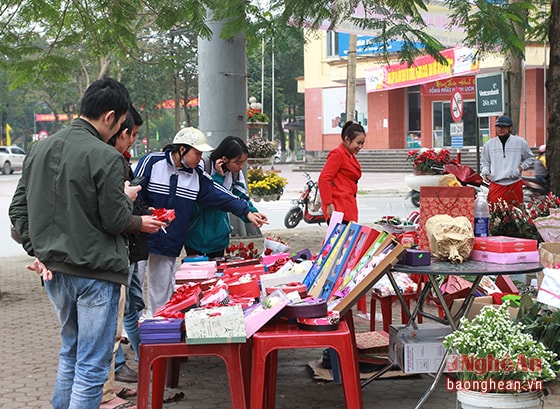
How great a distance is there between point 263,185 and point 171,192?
27.7ft

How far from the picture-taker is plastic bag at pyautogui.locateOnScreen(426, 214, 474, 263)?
4.76 meters

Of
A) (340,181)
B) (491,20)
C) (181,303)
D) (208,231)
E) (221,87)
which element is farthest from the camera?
(221,87)

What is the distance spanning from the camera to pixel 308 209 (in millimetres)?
16984

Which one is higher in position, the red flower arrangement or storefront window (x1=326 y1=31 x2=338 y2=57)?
storefront window (x1=326 y1=31 x2=338 y2=57)

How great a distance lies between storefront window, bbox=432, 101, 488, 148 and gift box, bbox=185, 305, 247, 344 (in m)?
37.5

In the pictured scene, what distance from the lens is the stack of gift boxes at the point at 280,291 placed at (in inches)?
166

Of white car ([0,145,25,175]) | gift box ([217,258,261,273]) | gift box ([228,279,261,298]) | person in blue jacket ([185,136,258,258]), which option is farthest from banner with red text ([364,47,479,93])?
gift box ([228,279,261,298])

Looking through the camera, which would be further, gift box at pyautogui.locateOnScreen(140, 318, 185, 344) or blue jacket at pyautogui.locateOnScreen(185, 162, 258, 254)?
blue jacket at pyautogui.locateOnScreen(185, 162, 258, 254)

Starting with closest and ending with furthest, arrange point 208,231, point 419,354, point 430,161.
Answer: point 419,354 → point 208,231 → point 430,161

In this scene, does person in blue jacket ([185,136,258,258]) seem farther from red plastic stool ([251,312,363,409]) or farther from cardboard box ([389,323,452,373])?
red plastic stool ([251,312,363,409])

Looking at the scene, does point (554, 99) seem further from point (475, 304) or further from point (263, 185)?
point (263, 185)

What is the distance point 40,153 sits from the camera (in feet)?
12.9

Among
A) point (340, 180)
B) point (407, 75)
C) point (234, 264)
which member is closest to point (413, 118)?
point (407, 75)

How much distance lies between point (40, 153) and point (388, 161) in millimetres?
37092
